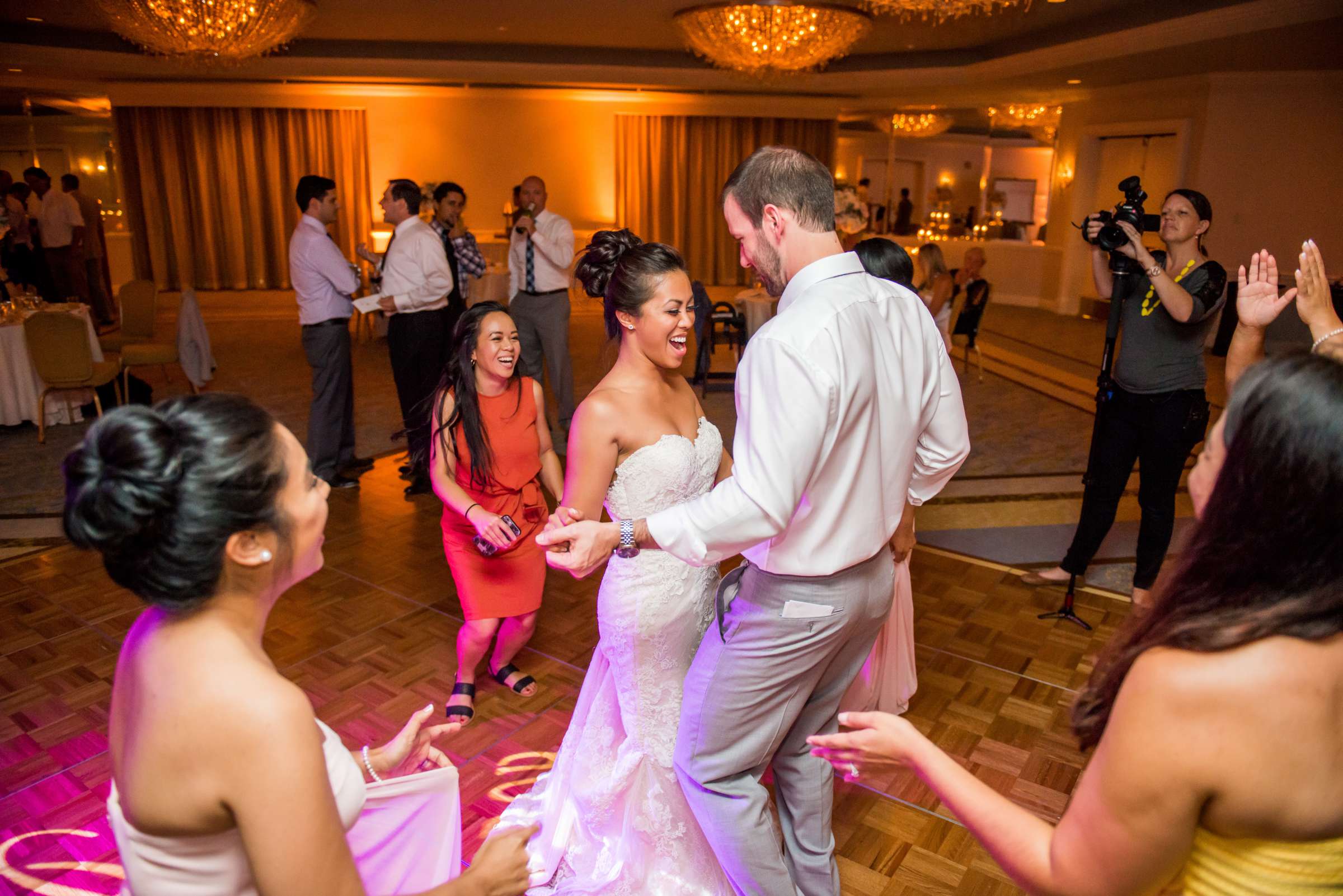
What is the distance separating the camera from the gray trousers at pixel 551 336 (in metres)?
5.83

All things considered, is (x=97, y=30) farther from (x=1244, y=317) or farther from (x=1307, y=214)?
(x=1307, y=214)

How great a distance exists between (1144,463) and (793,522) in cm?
230

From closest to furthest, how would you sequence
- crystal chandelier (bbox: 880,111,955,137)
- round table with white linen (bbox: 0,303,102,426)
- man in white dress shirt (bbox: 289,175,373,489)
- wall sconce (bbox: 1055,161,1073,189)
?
1. man in white dress shirt (bbox: 289,175,373,489)
2. round table with white linen (bbox: 0,303,102,426)
3. wall sconce (bbox: 1055,161,1073,189)
4. crystal chandelier (bbox: 880,111,955,137)

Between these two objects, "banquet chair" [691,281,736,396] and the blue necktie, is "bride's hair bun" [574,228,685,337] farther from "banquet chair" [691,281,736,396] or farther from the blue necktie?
"banquet chair" [691,281,736,396]

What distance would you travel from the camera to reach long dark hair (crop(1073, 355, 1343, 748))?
87 cm

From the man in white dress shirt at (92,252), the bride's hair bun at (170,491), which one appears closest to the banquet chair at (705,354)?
the bride's hair bun at (170,491)

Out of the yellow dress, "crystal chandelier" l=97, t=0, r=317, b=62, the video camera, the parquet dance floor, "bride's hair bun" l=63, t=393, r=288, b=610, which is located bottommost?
the parquet dance floor

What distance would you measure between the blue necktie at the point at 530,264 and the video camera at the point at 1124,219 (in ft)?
11.1

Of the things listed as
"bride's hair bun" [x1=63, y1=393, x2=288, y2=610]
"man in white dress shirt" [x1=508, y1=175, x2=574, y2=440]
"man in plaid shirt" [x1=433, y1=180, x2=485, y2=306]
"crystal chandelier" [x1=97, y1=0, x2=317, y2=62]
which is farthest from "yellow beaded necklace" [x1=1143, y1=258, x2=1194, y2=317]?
"crystal chandelier" [x1=97, y1=0, x2=317, y2=62]

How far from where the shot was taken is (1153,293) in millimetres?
3346

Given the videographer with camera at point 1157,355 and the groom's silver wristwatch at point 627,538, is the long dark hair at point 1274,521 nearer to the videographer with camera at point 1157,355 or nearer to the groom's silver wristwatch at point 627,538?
the groom's silver wristwatch at point 627,538

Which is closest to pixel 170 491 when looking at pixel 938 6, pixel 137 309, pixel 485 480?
pixel 485 480

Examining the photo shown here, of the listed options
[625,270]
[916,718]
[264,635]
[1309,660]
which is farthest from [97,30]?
[1309,660]

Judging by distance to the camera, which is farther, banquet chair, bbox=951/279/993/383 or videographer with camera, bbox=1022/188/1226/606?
banquet chair, bbox=951/279/993/383
